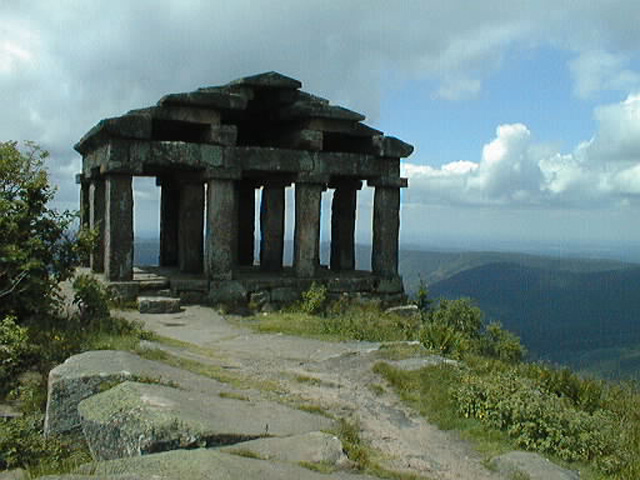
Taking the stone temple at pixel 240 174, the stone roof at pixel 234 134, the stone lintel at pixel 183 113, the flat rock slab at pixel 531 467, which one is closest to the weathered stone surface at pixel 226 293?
the stone temple at pixel 240 174

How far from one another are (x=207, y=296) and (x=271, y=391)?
689 cm

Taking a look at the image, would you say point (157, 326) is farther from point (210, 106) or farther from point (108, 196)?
point (210, 106)

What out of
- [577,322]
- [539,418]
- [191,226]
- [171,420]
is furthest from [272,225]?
[577,322]

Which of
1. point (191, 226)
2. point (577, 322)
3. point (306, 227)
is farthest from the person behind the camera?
point (577, 322)

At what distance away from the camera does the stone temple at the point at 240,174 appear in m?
13.6

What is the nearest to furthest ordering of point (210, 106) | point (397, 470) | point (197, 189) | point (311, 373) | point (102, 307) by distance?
point (397, 470) < point (311, 373) < point (102, 307) < point (210, 106) < point (197, 189)

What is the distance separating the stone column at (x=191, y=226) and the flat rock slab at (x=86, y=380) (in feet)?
28.5

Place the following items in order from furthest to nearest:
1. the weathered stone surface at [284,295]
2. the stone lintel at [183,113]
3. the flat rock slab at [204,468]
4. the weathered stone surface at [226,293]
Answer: the weathered stone surface at [284,295] < the weathered stone surface at [226,293] < the stone lintel at [183,113] < the flat rock slab at [204,468]

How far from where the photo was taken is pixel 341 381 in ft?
27.4

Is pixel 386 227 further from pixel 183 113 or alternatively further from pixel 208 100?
pixel 183 113

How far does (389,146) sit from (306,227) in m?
2.97

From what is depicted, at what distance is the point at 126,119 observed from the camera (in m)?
13.1

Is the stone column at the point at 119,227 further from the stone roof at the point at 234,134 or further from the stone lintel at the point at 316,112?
the stone lintel at the point at 316,112

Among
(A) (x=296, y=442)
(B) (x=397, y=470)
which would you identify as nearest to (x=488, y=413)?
(B) (x=397, y=470)
